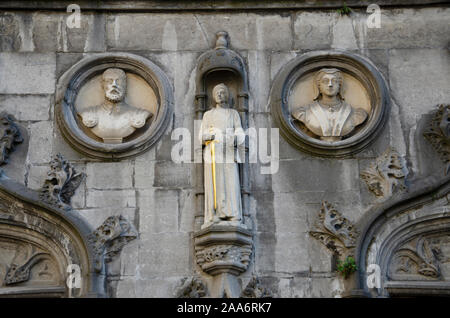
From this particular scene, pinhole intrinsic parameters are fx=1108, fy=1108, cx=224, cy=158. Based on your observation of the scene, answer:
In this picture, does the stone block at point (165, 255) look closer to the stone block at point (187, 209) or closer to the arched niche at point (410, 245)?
the stone block at point (187, 209)

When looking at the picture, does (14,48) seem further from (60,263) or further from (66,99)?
(60,263)

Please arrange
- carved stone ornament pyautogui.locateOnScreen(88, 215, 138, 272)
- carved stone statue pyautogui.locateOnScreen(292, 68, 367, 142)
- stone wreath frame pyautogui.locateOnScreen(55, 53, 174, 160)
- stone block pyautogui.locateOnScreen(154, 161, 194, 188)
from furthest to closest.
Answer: carved stone statue pyautogui.locateOnScreen(292, 68, 367, 142), stone wreath frame pyautogui.locateOnScreen(55, 53, 174, 160), stone block pyautogui.locateOnScreen(154, 161, 194, 188), carved stone ornament pyautogui.locateOnScreen(88, 215, 138, 272)

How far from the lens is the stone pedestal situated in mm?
14148

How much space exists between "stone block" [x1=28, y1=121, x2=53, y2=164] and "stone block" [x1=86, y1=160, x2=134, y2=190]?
23.7 inches

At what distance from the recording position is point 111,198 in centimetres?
1477

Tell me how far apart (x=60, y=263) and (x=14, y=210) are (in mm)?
964

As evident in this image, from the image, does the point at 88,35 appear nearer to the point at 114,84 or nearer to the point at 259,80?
the point at 114,84

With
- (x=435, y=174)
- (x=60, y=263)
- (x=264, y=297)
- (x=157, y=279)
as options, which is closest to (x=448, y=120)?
(x=435, y=174)

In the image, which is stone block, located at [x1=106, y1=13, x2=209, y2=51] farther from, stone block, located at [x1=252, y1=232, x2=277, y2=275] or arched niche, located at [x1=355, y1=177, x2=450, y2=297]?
arched niche, located at [x1=355, y1=177, x2=450, y2=297]

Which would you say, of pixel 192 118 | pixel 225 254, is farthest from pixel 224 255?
pixel 192 118

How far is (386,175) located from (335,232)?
3.50ft

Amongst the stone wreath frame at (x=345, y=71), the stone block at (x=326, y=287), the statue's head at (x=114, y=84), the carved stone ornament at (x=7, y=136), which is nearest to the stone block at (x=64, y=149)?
the carved stone ornament at (x=7, y=136)

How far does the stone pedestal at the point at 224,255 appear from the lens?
14148 mm

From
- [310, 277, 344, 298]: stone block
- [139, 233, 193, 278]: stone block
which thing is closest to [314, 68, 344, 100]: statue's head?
[310, 277, 344, 298]: stone block
